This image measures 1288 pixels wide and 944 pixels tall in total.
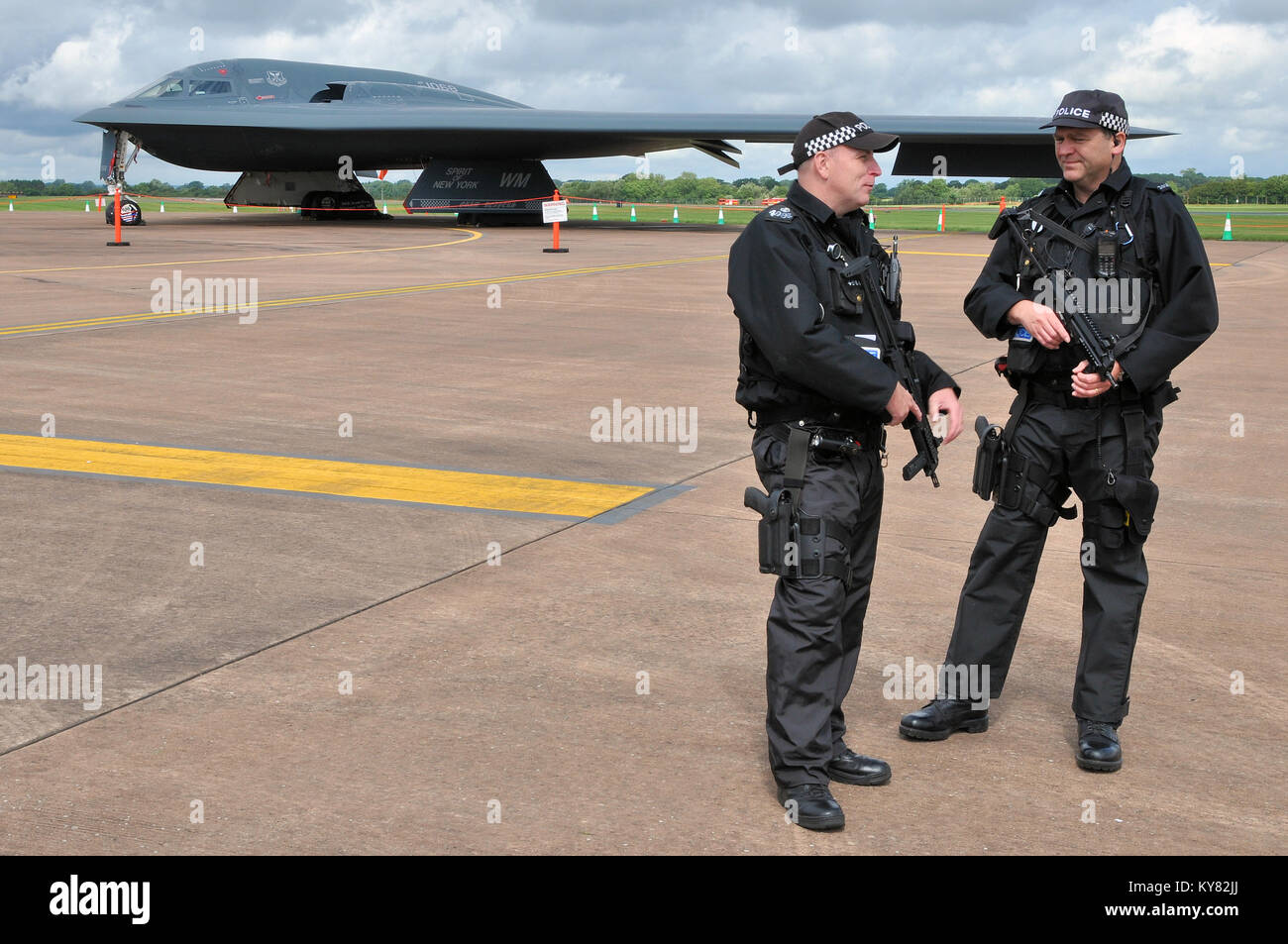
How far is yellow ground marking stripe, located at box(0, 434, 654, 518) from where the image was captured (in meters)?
7.79

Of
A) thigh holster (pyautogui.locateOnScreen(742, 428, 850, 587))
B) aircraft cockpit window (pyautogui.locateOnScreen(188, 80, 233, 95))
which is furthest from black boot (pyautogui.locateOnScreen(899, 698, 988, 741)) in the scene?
aircraft cockpit window (pyautogui.locateOnScreen(188, 80, 233, 95))

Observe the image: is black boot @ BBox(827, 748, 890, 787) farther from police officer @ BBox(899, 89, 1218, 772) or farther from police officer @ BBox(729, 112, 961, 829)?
police officer @ BBox(899, 89, 1218, 772)

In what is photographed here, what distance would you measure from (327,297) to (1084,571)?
52.4 feet

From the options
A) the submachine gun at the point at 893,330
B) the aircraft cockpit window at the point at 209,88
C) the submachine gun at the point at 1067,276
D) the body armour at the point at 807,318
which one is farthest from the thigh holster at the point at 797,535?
the aircraft cockpit window at the point at 209,88

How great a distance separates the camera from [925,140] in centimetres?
3578

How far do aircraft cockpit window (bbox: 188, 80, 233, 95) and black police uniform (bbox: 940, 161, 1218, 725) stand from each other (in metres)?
39.9

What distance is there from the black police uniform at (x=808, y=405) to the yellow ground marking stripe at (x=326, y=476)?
341 centimetres

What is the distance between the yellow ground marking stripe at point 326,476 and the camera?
7789 millimetres

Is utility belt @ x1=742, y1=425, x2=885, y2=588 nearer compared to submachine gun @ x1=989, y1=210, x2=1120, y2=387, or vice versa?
utility belt @ x1=742, y1=425, x2=885, y2=588

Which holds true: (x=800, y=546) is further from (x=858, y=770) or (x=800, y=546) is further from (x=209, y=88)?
(x=209, y=88)

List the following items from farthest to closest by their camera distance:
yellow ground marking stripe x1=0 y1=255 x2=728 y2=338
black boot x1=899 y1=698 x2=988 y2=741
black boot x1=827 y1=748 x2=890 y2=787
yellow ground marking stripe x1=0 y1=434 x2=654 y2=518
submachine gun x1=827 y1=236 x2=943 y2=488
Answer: yellow ground marking stripe x1=0 y1=255 x2=728 y2=338 < yellow ground marking stripe x1=0 y1=434 x2=654 y2=518 < black boot x1=899 y1=698 x2=988 y2=741 < black boot x1=827 y1=748 x2=890 y2=787 < submachine gun x1=827 y1=236 x2=943 y2=488

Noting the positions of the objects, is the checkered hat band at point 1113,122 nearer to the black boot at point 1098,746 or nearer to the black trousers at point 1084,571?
the black trousers at point 1084,571

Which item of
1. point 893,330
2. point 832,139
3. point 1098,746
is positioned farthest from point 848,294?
point 1098,746
